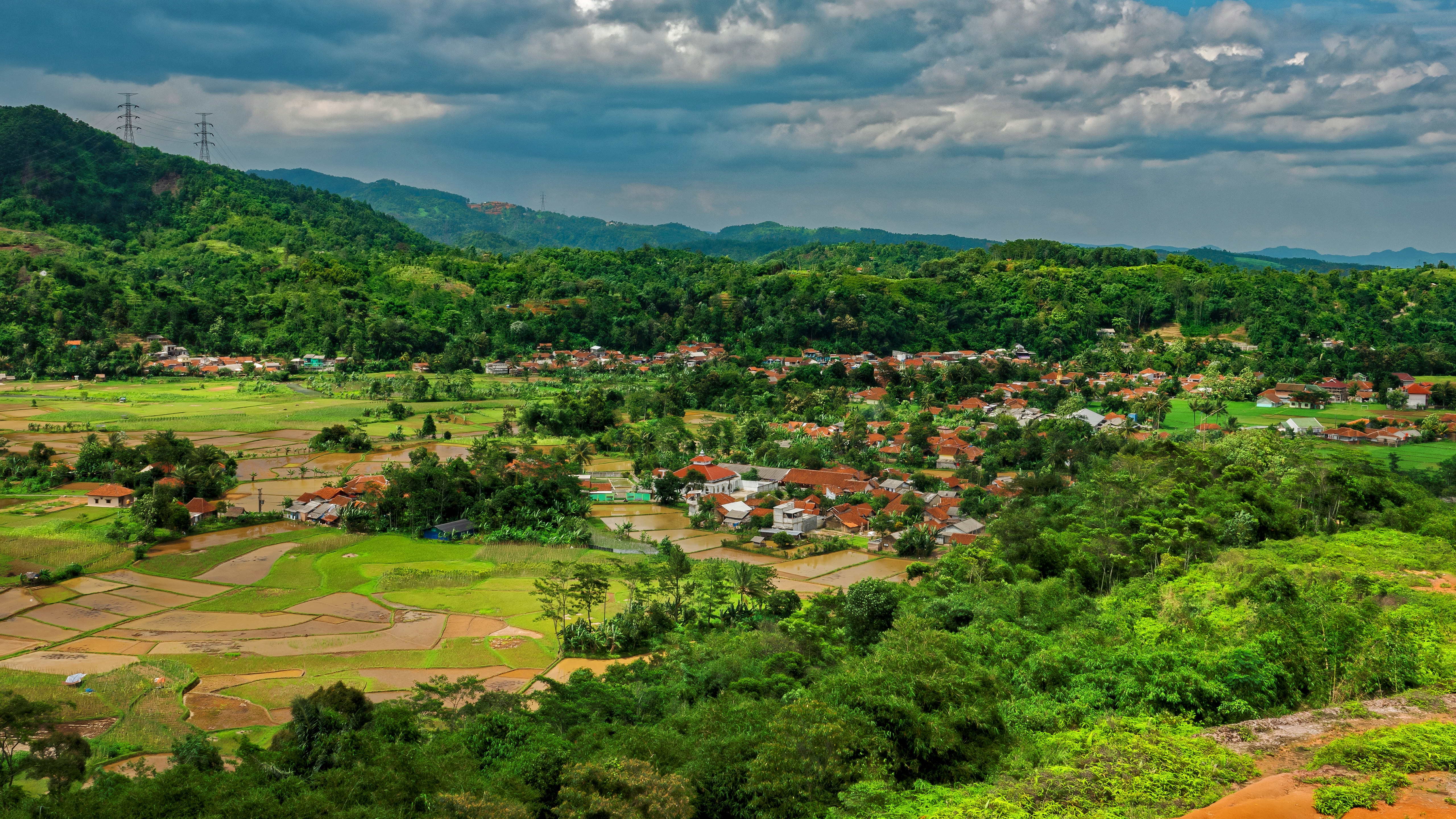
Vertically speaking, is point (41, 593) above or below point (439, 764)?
below

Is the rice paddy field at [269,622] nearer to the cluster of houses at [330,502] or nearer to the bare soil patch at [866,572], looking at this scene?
the bare soil patch at [866,572]

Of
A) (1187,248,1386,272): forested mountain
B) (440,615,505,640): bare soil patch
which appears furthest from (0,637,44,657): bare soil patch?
(1187,248,1386,272): forested mountain

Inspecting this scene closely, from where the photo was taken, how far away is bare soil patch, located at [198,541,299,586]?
26.0 metres

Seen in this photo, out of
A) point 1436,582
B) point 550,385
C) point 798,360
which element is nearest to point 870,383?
point 798,360

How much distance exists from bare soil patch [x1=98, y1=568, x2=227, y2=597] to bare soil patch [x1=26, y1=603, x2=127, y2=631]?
6.63ft

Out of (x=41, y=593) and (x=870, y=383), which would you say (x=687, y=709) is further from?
(x=870, y=383)

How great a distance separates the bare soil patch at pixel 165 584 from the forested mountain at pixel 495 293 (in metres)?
43.3

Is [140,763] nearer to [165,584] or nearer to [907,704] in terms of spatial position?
[907,704]

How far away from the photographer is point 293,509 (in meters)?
33.0

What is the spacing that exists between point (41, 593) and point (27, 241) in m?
74.9

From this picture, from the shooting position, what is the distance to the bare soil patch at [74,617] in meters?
22.0

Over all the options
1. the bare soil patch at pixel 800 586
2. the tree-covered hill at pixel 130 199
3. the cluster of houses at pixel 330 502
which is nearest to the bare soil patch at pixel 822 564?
the bare soil patch at pixel 800 586

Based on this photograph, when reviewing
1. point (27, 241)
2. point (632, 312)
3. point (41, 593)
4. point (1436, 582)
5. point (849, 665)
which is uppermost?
point (27, 241)

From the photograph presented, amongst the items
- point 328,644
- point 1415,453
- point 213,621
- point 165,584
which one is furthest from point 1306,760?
point 1415,453
